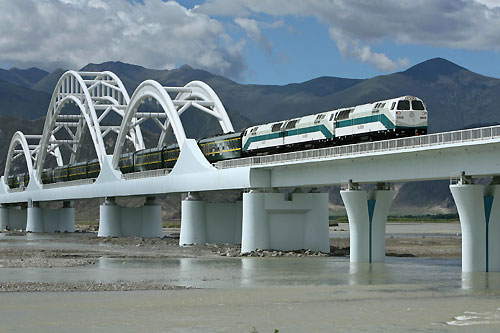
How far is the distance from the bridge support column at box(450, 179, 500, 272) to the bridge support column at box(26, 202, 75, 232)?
94329mm

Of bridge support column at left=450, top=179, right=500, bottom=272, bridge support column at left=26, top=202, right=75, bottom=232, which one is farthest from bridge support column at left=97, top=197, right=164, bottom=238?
bridge support column at left=450, top=179, right=500, bottom=272

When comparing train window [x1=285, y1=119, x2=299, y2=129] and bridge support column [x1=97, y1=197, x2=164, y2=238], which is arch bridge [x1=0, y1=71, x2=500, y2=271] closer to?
bridge support column [x1=97, y1=197, x2=164, y2=238]

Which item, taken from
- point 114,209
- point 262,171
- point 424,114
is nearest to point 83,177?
point 114,209

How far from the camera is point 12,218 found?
149 metres

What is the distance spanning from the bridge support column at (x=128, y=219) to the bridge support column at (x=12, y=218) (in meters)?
51.4

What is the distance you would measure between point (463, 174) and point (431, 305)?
14.0 meters

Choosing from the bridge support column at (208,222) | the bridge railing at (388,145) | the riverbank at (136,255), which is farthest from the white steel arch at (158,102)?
the bridge railing at (388,145)

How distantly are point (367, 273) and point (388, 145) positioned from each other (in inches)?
294

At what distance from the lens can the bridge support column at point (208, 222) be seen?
75000mm

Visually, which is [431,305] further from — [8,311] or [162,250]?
[162,250]

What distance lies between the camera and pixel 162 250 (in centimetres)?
7194

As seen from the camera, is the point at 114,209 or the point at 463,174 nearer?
the point at 463,174

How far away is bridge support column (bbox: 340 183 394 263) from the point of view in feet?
173

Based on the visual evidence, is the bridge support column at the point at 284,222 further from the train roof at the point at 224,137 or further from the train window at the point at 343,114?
the train roof at the point at 224,137
